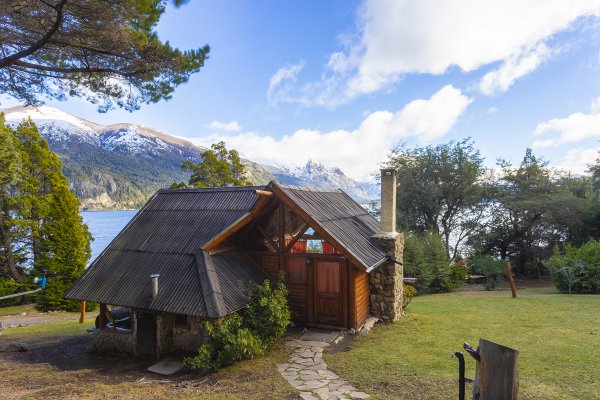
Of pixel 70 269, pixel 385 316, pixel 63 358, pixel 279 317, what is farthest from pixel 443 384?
pixel 70 269

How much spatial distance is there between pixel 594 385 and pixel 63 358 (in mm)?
13274

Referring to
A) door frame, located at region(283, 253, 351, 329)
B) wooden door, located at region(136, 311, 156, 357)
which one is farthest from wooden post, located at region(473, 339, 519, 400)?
wooden door, located at region(136, 311, 156, 357)

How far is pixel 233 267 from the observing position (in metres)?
10.8

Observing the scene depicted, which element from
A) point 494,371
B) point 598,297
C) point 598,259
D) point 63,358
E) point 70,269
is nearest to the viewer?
point 494,371

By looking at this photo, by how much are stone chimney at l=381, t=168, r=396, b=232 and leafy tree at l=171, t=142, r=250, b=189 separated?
17.8 m

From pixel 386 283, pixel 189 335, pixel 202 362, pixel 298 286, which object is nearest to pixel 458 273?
pixel 386 283

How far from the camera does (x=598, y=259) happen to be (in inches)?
733

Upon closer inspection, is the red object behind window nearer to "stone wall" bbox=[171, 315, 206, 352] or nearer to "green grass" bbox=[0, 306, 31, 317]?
"stone wall" bbox=[171, 315, 206, 352]

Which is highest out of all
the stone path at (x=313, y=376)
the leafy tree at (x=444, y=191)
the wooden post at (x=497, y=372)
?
the leafy tree at (x=444, y=191)

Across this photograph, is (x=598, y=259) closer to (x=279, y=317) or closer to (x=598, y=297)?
(x=598, y=297)

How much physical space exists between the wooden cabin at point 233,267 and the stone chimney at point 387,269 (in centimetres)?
3

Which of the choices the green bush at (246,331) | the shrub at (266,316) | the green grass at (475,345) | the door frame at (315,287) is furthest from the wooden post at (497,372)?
the door frame at (315,287)

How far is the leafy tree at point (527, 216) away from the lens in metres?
27.8

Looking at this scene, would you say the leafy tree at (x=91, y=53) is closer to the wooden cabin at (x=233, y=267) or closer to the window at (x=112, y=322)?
the wooden cabin at (x=233, y=267)
